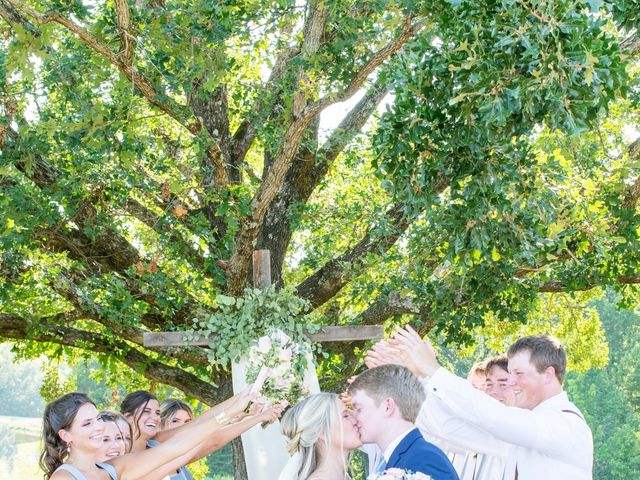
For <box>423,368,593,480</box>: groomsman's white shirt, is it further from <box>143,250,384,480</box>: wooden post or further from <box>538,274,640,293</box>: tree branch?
<box>538,274,640,293</box>: tree branch

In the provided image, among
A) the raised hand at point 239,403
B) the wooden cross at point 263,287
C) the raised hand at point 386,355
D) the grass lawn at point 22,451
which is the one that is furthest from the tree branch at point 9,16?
the grass lawn at point 22,451

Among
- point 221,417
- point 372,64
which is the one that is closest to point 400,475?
point 221,417

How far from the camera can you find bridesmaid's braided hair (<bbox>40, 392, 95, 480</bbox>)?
4.28 metres

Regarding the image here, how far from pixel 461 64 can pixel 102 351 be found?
6.17 m

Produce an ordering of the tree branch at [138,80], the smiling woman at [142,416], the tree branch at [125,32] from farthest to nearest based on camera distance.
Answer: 1. the tree branch at [125,32]
2. the tree branch at [138,80]
3. the smiling woman at [142,416]

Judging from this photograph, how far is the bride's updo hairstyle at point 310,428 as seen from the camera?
13.4 feet

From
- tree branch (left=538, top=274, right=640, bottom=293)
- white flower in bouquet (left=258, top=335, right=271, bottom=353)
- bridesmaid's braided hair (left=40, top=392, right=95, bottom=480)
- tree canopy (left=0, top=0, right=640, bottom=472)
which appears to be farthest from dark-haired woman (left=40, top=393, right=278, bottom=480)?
tree branch (left=538, top=274, right=640, bottom=293)

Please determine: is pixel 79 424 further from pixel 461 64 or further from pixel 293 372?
pixel 461 64

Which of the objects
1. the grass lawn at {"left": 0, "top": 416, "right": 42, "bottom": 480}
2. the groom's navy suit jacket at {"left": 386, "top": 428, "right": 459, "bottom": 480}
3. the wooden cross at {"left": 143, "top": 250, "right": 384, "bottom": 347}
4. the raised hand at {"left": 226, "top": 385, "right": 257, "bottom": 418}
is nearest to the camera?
the groom's navy suit jacket at {"left": 386, "top": 428, "right": 459, "bottom": 480}

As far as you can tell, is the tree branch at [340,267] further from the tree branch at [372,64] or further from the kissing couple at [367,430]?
the kissing couple at [367,430]

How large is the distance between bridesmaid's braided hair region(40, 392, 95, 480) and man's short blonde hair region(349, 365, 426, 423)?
1326 millimetres

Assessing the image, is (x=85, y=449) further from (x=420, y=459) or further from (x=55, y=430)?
(x=420, y=459)

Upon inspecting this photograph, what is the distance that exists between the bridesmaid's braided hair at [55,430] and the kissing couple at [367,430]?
99cm

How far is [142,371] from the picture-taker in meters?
10.2
